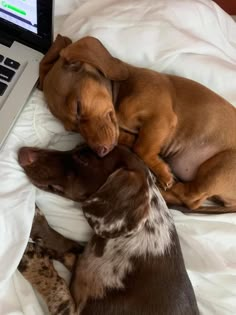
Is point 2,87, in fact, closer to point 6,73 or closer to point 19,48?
point 6,73

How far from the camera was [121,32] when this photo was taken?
2473 millimetres

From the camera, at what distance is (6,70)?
226 cm

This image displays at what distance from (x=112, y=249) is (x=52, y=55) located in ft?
2.75

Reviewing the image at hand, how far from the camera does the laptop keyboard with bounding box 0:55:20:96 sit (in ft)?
7.30

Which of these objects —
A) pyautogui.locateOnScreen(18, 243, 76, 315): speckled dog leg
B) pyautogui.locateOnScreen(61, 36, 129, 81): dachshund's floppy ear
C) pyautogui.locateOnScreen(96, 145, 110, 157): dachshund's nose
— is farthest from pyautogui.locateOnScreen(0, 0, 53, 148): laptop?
pyautogui.locateOnScreen(18, 243, 76, 315): speckled dog leg

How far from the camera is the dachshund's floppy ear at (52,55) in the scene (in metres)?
2.28

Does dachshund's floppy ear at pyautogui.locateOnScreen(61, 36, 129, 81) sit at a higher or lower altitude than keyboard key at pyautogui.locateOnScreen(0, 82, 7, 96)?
higher

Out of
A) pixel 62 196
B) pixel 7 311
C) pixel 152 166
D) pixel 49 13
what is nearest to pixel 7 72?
pixel 49 13

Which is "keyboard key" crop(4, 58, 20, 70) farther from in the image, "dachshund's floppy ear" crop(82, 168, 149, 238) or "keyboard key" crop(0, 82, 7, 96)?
"dachshund's floppy ear" crop(82, 168, 149, 238)

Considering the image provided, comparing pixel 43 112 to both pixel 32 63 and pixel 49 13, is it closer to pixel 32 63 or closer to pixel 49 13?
pixel 32 63

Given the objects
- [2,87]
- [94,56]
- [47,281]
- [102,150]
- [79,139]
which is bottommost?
[47,281]

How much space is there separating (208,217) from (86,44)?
2.99ft

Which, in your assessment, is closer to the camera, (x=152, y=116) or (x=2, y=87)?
(x=2, y=87)

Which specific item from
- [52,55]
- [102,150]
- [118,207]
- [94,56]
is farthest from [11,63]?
[118,207]
